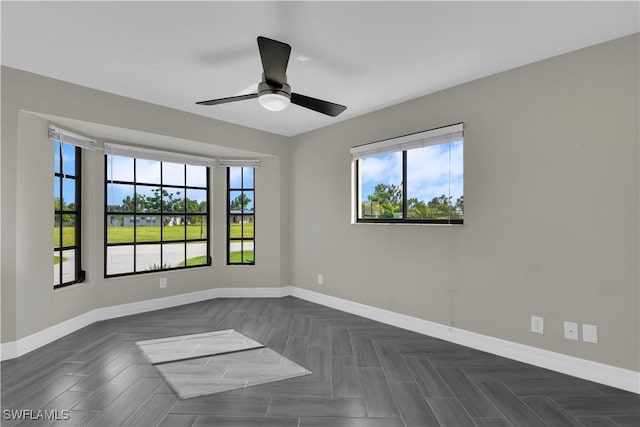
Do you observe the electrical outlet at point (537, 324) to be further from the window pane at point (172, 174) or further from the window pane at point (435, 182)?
the window pane at point (172, 174)

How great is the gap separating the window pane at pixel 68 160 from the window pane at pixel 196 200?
4.52 ft

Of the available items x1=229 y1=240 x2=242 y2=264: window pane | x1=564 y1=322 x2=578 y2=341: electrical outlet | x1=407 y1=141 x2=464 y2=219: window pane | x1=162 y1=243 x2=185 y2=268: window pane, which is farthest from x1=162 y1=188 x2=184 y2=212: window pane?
x1=564 y1=322 x2=578 y2=341: electrical outlet

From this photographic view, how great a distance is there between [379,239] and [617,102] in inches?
93.5

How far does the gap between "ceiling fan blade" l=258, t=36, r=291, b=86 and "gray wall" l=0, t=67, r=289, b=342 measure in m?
2.17

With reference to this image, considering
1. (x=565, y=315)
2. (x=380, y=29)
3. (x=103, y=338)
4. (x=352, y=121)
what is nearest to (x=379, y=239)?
(x=352, y=121)

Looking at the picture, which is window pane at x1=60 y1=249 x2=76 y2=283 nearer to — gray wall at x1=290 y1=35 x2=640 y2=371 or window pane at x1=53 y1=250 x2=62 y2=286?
window pane at x1=53 y1=250 x2=62 y2=286

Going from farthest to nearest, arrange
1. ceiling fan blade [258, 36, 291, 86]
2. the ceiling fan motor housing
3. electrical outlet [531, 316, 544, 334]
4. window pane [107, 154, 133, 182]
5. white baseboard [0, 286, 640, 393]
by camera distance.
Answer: window pane [107, 154, 133, 182] < electrical outlet [531, 316, 544, 334] < white baseboard [0, 286, 640, 393] < the ceiling fan motor housing < ceiling fan blade [258, 36, 291, 86]

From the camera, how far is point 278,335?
326 cm

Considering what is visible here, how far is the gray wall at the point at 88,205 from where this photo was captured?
108 inches

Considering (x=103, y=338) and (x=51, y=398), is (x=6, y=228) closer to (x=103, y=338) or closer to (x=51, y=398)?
(x=103, y=338)

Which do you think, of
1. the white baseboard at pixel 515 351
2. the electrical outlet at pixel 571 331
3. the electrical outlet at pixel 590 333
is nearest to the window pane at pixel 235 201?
the white baseboard at pixel 515 351

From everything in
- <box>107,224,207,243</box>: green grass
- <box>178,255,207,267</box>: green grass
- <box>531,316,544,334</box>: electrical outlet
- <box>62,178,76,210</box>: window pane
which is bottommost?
<box>531,316,544,334</box>: electrical outlet

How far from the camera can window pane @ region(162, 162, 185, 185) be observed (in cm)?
438

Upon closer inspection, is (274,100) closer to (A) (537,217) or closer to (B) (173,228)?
(A) (537,217)
